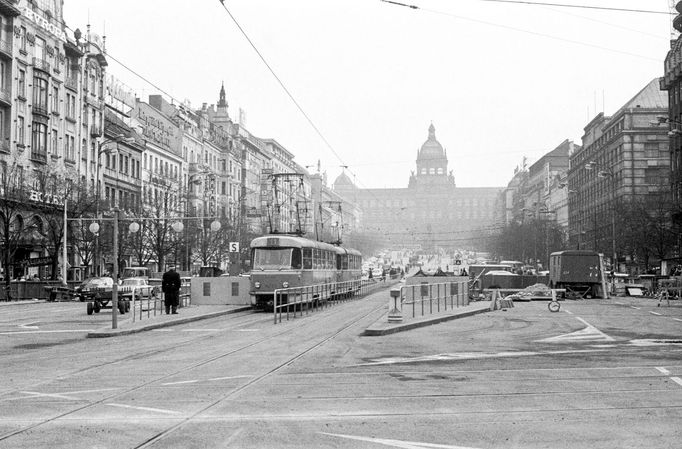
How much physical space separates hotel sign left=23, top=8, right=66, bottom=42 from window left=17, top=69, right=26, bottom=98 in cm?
415

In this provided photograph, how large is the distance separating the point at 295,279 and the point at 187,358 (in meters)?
19.8

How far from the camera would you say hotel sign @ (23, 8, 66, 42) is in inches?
2467

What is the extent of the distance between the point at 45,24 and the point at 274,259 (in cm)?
3860

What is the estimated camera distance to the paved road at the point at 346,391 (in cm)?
884

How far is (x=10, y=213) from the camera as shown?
53.4m

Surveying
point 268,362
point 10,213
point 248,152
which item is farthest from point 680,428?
point 248,152

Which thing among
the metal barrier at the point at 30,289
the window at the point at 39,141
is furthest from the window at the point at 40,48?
the metal barrier at the point at 30,289

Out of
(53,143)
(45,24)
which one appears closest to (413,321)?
(53,143)

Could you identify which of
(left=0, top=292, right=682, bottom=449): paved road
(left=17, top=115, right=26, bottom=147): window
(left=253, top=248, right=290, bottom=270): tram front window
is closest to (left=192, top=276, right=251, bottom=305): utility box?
(left=253, top=248, right=290, bottom=270): tram front window

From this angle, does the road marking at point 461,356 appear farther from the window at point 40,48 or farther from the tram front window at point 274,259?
the window at point 40,48

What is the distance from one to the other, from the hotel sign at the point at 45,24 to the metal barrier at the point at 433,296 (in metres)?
41.2

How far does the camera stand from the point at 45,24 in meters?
65.7

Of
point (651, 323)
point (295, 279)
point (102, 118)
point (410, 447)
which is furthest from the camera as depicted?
point (102, 118)

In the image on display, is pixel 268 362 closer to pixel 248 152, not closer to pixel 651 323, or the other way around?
pixel 651 323
